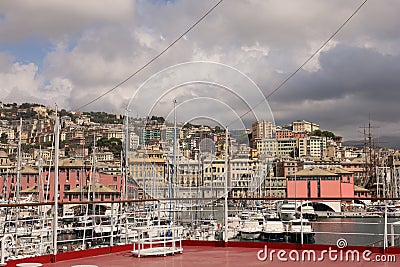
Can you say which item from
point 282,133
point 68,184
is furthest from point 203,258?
point 282,133

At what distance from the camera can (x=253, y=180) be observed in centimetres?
834

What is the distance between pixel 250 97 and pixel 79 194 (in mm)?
27997

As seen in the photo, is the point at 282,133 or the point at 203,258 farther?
the point at 282,133

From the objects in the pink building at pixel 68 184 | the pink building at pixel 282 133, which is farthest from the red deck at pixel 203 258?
the pink building at pixel 68 184

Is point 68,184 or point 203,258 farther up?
point 68,184

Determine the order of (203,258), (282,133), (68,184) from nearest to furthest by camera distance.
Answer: (203,258), (68,184), (282,133)

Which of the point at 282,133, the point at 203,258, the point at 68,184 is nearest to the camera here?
the point at 203,258

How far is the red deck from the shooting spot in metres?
6.29

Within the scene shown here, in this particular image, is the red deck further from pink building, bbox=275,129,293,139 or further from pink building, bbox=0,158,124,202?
pink building, bbox=0,158,124,202

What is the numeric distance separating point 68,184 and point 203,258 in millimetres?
28943

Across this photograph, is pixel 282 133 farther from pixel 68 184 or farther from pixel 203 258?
pixel 203 258

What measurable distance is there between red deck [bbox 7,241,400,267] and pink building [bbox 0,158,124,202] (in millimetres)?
22016

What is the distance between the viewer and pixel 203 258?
6852 millimetres

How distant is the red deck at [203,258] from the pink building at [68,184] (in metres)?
22.0
